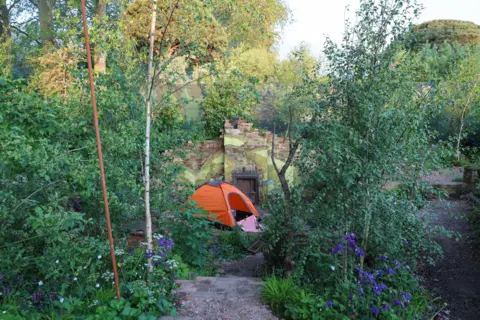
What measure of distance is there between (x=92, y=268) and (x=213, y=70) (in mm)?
2616

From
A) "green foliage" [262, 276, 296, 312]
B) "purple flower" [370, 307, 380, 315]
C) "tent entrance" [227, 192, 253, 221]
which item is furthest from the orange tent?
"purple flower" [370, 307, 380, 315]

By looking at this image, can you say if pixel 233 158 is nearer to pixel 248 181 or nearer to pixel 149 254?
Answer: pixel 248 181

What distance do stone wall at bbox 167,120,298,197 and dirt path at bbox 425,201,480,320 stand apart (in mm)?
5894

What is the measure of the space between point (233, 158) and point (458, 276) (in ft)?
25.3

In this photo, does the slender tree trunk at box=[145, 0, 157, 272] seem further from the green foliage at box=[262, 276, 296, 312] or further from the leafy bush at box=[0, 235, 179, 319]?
the green foliage at box=[262, 276, 296, 312]

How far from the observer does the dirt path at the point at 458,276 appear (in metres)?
5.41

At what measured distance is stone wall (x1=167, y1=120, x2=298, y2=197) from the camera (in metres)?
12.8

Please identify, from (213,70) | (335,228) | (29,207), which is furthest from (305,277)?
(29,207)

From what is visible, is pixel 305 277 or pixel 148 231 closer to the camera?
pixel 148 231

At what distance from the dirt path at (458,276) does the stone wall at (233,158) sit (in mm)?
5894

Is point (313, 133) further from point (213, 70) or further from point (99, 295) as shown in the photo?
point (99, 295)

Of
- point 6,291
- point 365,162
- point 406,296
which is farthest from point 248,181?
point 6,291

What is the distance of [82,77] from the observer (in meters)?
5.58

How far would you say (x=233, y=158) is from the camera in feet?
42.0
